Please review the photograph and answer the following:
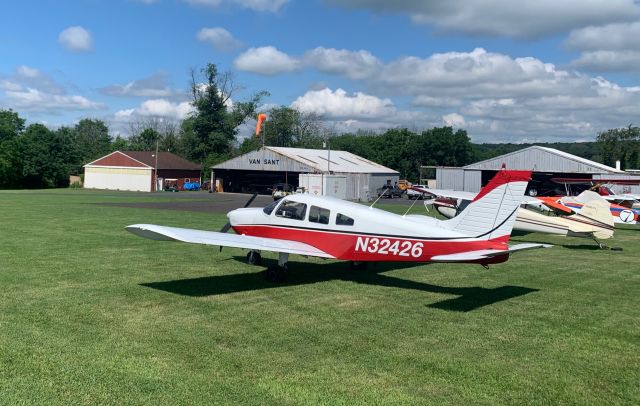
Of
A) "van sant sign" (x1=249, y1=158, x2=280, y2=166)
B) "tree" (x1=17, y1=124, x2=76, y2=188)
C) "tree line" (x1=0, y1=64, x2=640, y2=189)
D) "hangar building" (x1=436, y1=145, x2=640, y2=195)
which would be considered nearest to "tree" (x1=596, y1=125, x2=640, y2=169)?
"tree line" (x1=0, y1=64, x2=640, y2=189)

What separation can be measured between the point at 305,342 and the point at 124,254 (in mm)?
8985

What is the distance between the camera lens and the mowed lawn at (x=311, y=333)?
5.98 metres

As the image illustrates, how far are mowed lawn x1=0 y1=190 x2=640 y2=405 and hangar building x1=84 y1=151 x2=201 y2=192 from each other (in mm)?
63141

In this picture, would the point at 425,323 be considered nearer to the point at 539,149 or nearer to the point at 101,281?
the point at 101,281

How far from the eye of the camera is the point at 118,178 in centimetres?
7788

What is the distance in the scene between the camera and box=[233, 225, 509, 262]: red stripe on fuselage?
1057cm

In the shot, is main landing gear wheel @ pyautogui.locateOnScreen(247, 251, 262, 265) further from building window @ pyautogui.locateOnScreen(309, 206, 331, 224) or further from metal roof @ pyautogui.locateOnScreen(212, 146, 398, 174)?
metal roof @ pyautogui.locateOnScreen(212, 146, 398, 174)

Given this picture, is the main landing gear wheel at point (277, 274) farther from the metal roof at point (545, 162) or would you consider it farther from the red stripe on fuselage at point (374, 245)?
the metal roof at point (545, 162)

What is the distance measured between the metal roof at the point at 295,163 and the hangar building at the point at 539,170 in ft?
33.6

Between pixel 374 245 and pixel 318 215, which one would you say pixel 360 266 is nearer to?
pixel 318 215

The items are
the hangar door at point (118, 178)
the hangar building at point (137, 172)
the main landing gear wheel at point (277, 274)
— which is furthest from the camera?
the hangar building at point (137, 172)

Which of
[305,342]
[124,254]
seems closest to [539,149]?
[124,254]

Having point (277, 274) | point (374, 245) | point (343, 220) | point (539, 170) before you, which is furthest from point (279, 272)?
point (539, 170)

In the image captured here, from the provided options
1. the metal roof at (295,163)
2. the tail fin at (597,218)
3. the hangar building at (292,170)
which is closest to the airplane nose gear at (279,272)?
the tail fin at (597,218)
